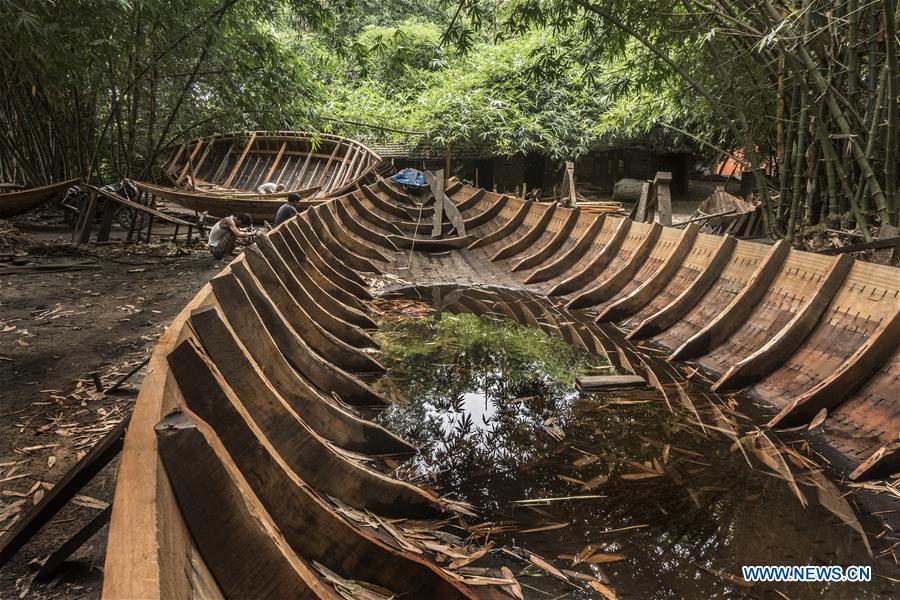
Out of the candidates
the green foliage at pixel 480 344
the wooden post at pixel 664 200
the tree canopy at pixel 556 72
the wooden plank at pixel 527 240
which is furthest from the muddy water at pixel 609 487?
the wooden plank at pixel 527 240

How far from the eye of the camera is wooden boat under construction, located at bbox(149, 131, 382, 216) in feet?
40.9

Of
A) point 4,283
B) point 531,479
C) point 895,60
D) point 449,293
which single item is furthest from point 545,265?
point 4,283

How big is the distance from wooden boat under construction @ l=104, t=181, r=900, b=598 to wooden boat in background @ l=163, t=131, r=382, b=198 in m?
4.61

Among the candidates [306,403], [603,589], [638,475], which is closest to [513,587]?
[603,589]

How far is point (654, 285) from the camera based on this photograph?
5.83 meters

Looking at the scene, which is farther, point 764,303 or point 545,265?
point 545,265

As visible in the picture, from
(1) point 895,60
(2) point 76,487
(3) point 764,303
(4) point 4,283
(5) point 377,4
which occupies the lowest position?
(4) point 4,283

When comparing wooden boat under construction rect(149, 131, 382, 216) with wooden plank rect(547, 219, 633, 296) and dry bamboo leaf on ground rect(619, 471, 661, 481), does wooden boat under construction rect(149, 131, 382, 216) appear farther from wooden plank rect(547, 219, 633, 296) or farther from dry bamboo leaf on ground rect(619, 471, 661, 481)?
dry bamboo leaf on ground rect(619, 471, 661, 481)

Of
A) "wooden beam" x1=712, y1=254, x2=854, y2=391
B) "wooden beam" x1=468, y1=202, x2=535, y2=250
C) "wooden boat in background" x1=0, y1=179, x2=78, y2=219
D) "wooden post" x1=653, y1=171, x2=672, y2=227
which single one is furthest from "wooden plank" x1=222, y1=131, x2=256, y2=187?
"wooden beam" x1=712, y1=254, x2=854, y2=391

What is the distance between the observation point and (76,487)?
6.92 feet

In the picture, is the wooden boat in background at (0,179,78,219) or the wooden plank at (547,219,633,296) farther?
the wooden boat in background at (0,179,78,219)

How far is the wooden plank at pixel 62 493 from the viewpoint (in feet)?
6.61

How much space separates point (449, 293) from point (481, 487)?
4.59 metres

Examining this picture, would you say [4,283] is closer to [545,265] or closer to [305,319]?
[305,319]
